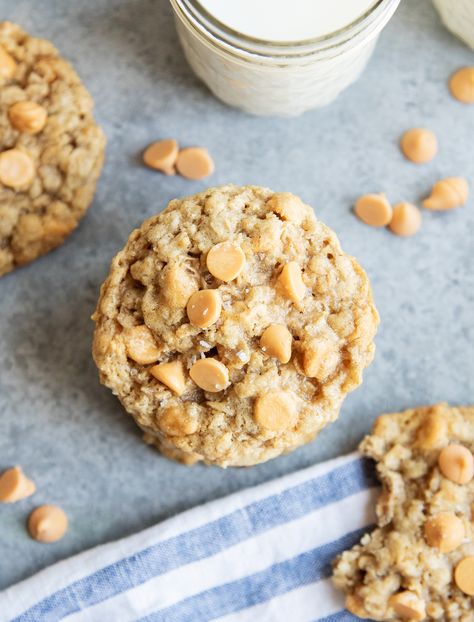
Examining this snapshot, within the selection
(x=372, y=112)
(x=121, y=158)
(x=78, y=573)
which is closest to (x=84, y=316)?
(x=121, y=158)

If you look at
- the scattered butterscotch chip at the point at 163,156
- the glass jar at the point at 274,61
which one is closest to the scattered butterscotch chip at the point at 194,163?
the scattered butterscotch chip at the point at 163,156

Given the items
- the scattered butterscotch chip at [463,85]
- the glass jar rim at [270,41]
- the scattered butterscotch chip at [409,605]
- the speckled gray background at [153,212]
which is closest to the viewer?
the glass jar rim at [270,41]

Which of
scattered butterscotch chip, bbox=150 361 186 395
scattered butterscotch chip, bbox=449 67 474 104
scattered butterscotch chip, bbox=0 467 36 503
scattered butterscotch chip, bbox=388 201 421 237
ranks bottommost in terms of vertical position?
scattered butterscotch chip, bbox=0 467 36 503

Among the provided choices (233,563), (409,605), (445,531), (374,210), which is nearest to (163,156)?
(374,210)

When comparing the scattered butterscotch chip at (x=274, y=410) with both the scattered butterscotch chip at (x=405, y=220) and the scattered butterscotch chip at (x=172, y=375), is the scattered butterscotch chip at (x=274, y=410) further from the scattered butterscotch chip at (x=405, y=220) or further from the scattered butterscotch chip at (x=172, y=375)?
the scattered butterscotch chip at (x=405, y=220)

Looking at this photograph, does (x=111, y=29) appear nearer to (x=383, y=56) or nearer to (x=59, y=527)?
(x=383, y=56)

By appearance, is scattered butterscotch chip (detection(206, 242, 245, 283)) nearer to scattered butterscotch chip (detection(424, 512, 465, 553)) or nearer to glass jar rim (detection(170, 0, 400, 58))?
glass jar rim (detection(170, 0, 400, 58))

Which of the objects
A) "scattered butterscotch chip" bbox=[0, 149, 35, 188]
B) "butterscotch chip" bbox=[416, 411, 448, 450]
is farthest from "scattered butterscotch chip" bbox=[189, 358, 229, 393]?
"scattered butterscotch chip" bbox=[0, 149, 35, 188]
